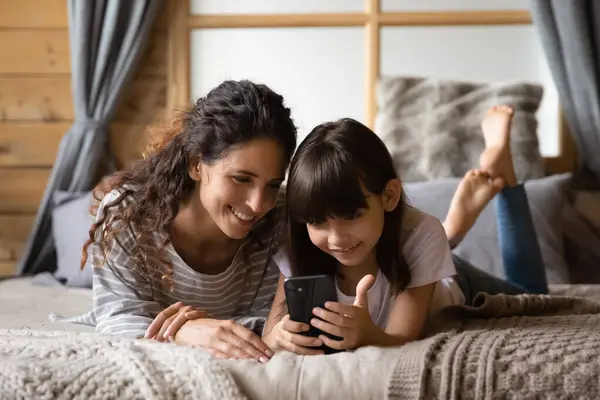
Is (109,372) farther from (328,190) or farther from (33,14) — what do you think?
(33,14)

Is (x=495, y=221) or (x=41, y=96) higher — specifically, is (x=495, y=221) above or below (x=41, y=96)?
below

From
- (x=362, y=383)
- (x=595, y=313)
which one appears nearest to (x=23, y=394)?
(x=362, y=383)

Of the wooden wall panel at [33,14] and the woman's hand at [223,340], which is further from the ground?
the wooden wall panel at [33,14]

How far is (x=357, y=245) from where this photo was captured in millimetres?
1466

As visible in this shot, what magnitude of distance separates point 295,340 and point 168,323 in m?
0.26

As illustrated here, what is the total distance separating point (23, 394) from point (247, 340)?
0.38 metres

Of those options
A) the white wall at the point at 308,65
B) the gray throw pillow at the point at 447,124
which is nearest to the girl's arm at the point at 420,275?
the gray throw pillow at the point at 447,124

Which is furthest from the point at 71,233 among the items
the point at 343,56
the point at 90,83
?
the point at 343,56

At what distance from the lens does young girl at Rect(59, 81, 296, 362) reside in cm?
153

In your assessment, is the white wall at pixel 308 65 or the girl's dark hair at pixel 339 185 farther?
the white wall at pixel 308 65

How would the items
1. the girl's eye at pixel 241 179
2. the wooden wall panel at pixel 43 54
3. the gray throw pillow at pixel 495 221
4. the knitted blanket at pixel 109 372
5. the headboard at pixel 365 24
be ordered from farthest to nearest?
the wooden wall panel at pixel 43 54
the headboard at pixel 365 24
the gray throw pillow at pixel 495 221
the girl's eye at pixel 241 179
the knitted blanket at pixel 109 372

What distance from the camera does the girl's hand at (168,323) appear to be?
4.72 feet

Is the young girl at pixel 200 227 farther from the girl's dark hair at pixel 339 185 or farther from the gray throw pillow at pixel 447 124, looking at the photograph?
the gray throw pillow at pixel 447 124

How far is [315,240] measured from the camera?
4.82 feet
